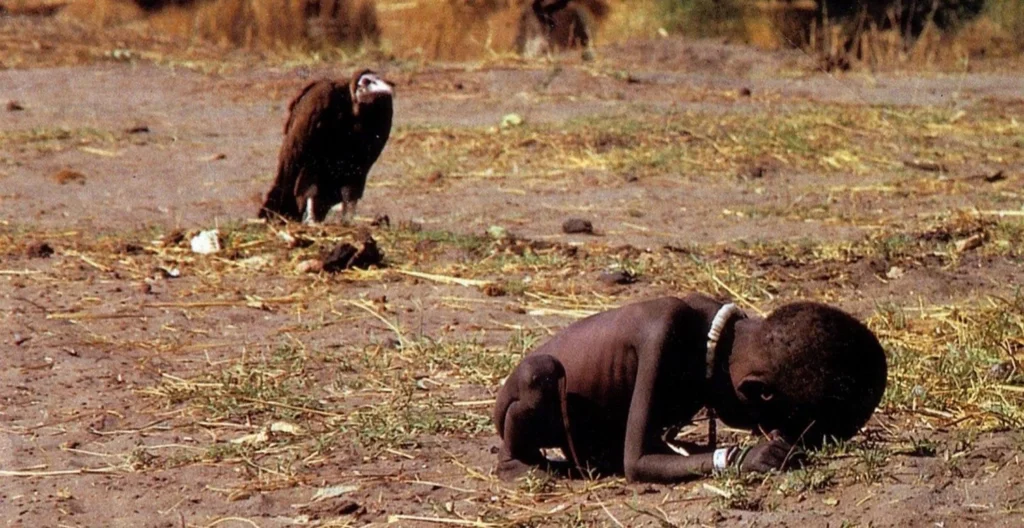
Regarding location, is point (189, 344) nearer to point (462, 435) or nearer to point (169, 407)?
point (169, 407)

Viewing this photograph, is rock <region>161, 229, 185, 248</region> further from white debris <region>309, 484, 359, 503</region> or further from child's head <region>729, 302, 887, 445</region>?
child's head <region>729, 302, 887, 445</region>

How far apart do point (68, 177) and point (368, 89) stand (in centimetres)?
302

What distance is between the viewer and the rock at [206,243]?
26.5 feet

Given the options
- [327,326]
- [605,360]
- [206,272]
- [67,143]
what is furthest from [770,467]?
[67,143]

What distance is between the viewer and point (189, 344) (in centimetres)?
646

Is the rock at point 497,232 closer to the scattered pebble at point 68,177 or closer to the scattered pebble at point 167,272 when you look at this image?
the scattered pebble at point 167,272

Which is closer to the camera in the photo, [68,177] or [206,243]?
[206,243]

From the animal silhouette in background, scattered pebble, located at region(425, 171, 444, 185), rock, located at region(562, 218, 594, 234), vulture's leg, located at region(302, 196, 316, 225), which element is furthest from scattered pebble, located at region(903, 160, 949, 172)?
the animal silhouette in background

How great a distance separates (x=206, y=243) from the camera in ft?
26.7

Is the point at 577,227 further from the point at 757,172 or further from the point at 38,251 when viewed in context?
the point at 38,251

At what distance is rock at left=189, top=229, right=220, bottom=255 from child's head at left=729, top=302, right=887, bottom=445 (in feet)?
14.3

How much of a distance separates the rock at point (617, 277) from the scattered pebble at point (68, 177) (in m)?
4.90

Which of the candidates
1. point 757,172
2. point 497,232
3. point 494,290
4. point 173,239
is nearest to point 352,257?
point 494,290

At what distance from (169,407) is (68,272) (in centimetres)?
242
